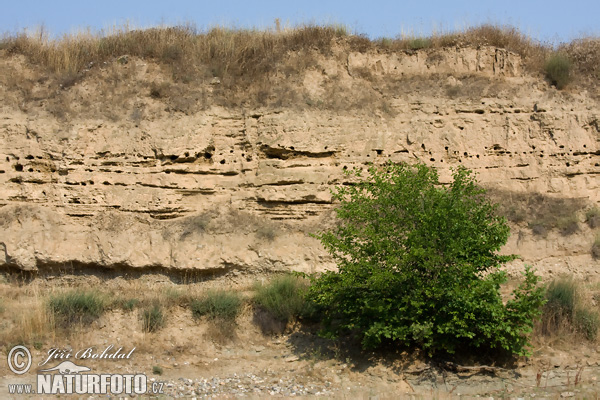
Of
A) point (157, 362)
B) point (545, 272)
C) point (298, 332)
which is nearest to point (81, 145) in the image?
point (157, 362)

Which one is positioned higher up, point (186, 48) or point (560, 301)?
point (186, 48)

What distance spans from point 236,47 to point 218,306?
17.4 feet

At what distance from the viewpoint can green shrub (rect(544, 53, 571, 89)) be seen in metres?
12.5

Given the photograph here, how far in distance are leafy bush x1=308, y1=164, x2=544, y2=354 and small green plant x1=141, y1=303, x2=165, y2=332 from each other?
2.46 meters

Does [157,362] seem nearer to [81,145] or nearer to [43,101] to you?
[81,145]

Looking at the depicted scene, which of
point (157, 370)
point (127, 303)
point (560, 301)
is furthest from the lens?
point (127, 303)

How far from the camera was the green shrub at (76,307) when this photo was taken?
10203mm

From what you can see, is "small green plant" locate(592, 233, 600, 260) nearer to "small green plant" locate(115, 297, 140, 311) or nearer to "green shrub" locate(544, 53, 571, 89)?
"green shrub" locate(544, 53, 571, 89)

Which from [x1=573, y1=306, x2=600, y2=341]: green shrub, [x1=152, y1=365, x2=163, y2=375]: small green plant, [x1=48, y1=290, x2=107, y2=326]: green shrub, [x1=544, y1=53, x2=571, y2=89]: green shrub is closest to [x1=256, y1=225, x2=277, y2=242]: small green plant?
[x1=48, y1=290, x2=107, y2=326]: green shrub

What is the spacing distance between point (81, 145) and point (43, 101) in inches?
48.7

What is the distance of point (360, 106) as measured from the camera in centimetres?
1227

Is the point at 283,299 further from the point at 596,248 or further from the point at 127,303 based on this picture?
the point at 596,248

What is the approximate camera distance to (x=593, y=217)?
11578 mm

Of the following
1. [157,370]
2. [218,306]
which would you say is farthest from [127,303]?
[157,370]
